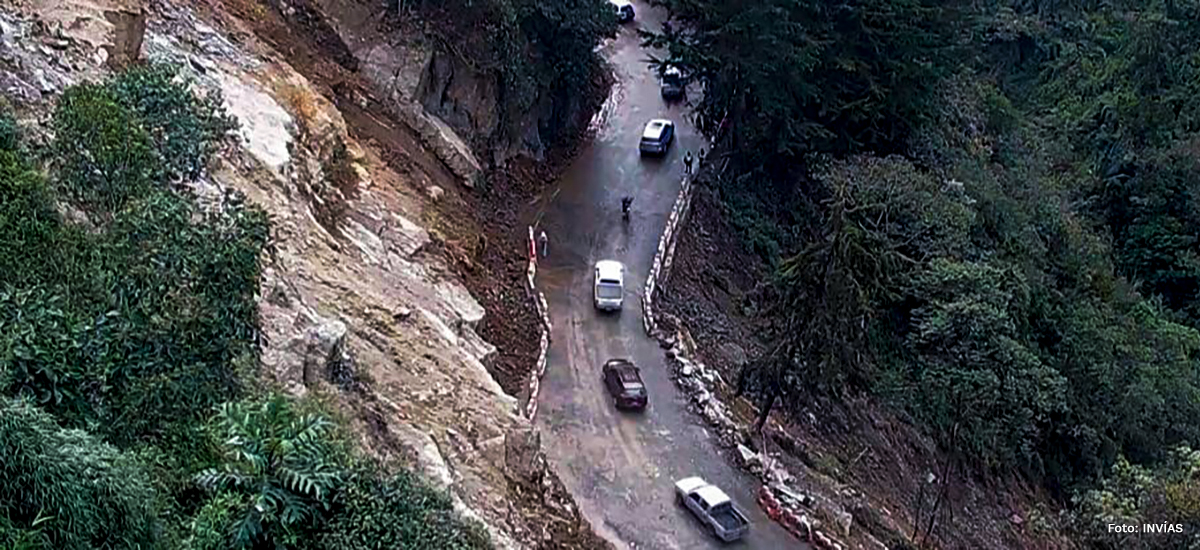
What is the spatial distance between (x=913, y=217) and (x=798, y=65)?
252 inches

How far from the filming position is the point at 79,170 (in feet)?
52.5

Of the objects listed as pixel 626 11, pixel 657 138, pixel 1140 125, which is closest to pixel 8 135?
pixel 657 138

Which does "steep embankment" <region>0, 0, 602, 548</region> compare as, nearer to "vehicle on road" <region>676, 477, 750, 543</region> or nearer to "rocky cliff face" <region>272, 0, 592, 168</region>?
"rocky cliff face" <region>272, 0, 592, 168</region>

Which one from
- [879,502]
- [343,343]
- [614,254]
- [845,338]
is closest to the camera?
[343,343]

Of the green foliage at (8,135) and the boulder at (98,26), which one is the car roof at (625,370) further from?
the green foliage at (8,135)

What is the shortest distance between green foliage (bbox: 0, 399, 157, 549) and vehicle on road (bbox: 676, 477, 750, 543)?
51.3 ft

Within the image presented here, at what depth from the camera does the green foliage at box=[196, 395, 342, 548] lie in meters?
13.2

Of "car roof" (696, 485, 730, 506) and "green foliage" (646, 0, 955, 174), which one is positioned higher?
"green foliage" (646, 0, 955, 174)

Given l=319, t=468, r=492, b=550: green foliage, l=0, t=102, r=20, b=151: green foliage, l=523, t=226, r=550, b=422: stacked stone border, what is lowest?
l=523, t=226, r=550, b=422: stacked stone border

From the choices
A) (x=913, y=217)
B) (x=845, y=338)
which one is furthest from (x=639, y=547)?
(x=913, y=217)

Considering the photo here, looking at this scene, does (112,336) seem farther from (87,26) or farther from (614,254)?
(614,254)

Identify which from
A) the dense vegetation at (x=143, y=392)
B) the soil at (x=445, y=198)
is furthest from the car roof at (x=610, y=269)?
the dense vegetation at (x=143, y=392)

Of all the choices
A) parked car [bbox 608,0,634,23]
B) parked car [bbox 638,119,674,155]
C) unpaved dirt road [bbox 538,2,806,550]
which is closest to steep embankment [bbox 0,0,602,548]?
unpaved dirt road [bbox 538,2,806,550]

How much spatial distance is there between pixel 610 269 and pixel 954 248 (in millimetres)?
10524
